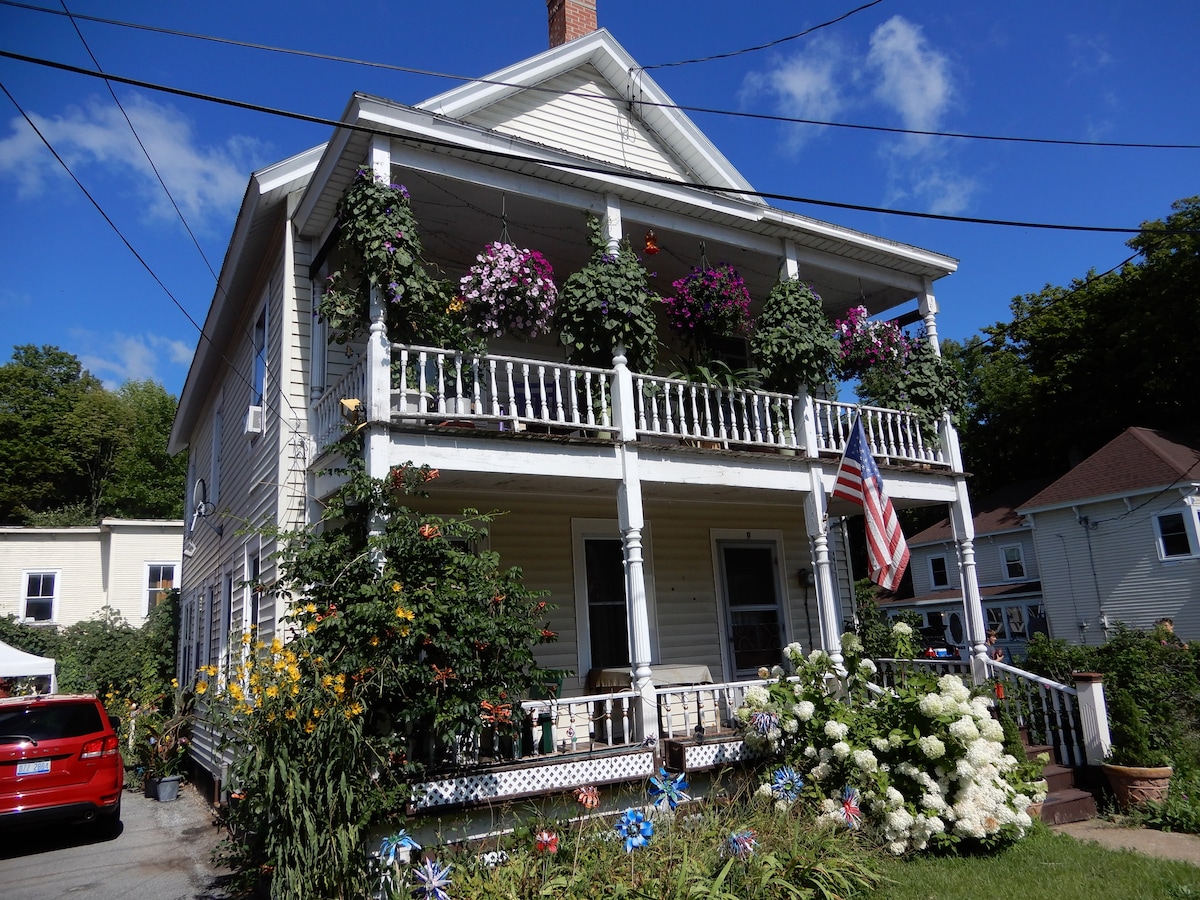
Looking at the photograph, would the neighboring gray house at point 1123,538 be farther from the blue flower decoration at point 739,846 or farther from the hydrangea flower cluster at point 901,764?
the blue flower decoration at point 739,846

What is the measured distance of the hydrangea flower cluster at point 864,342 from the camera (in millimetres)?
11297

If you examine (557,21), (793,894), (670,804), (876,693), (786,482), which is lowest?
(793,894)

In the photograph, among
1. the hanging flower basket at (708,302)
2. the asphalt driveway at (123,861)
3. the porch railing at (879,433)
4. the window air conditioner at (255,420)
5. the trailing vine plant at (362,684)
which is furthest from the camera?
the porch railing at (879,433)

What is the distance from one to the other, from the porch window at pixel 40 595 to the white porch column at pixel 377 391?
912 inches

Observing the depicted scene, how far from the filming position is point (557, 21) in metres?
13.2

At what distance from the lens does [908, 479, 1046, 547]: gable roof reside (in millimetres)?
29922

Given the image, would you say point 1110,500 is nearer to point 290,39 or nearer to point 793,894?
point 793,894

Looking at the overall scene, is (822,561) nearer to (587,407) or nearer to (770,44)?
(587,407)

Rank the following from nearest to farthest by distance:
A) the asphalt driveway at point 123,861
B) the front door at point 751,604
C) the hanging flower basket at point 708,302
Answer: the asphalt driveway at point 123,861
the hanging flower basket at point 708,302
the front door at point 751,604

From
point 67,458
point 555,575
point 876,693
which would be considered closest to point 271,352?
point 555,575

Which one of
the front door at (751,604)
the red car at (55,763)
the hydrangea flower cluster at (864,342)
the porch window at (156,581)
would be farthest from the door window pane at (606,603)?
the porch window at (156,581)

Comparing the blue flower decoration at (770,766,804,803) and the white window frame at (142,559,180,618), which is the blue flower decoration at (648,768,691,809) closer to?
the blue flower decoration at (770,766,804,803)

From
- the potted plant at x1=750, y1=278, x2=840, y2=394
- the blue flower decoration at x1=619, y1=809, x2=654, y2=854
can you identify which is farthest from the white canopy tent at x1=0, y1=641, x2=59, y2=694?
the potted plant at x1=750, y1=278, x2=840, y2=394

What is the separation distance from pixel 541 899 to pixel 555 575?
536 cm
